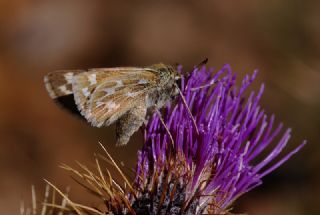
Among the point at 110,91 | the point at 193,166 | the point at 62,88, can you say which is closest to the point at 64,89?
the point at 62,88

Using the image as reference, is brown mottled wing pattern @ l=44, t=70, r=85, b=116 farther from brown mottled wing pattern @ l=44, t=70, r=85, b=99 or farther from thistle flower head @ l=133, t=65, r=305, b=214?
thistle flower head @ l=133, t=65, r=305, b=214

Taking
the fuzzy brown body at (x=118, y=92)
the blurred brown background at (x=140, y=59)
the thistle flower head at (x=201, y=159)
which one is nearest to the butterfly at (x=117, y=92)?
the fuzzy brown body at (x=118, y=92)

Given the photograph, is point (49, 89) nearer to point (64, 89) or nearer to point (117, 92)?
point (64, 89)

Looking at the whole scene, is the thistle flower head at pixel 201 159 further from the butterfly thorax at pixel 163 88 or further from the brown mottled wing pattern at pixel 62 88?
the brown mottled wing pattern at pixel 62 88

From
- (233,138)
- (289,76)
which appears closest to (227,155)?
(233,138)

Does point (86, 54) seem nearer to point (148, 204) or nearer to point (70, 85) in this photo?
point (70, 85)
